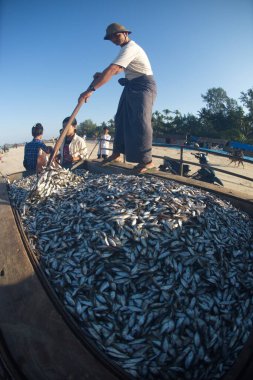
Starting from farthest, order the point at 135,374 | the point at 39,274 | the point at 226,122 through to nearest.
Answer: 1. the point at 226,122
2. the point at 39,274
3. the point at 135,374

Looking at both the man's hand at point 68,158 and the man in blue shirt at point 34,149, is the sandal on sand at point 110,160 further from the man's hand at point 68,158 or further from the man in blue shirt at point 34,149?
the man in blue shirt at point 34,149

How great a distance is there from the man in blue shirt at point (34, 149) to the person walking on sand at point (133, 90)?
248 centimetres

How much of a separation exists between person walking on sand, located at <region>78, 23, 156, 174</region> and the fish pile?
167 centimetres

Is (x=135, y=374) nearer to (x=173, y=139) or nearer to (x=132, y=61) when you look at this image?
(x=132, y=61)

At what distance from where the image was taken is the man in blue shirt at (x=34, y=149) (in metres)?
7.27

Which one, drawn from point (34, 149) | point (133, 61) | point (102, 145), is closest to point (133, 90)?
point (133, 61)

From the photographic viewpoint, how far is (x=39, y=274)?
2361 mm

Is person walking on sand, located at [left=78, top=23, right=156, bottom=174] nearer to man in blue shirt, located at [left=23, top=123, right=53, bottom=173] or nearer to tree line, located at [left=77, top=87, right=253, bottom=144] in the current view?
man in blue shirt, located at [left=23, top=123, right=53, bottom=173]

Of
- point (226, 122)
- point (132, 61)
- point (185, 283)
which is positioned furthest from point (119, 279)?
point (226, 122)

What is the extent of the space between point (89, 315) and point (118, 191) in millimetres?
2008

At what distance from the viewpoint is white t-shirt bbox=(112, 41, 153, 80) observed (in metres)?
4.96

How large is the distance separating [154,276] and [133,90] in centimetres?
394

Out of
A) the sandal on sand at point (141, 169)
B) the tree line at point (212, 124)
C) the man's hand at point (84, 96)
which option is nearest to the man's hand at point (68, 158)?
the man's hand at point (84, 96)

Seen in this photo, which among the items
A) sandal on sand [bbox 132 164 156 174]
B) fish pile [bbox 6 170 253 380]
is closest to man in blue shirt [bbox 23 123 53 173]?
sandal on sand [bbox 132 164 156 174]
